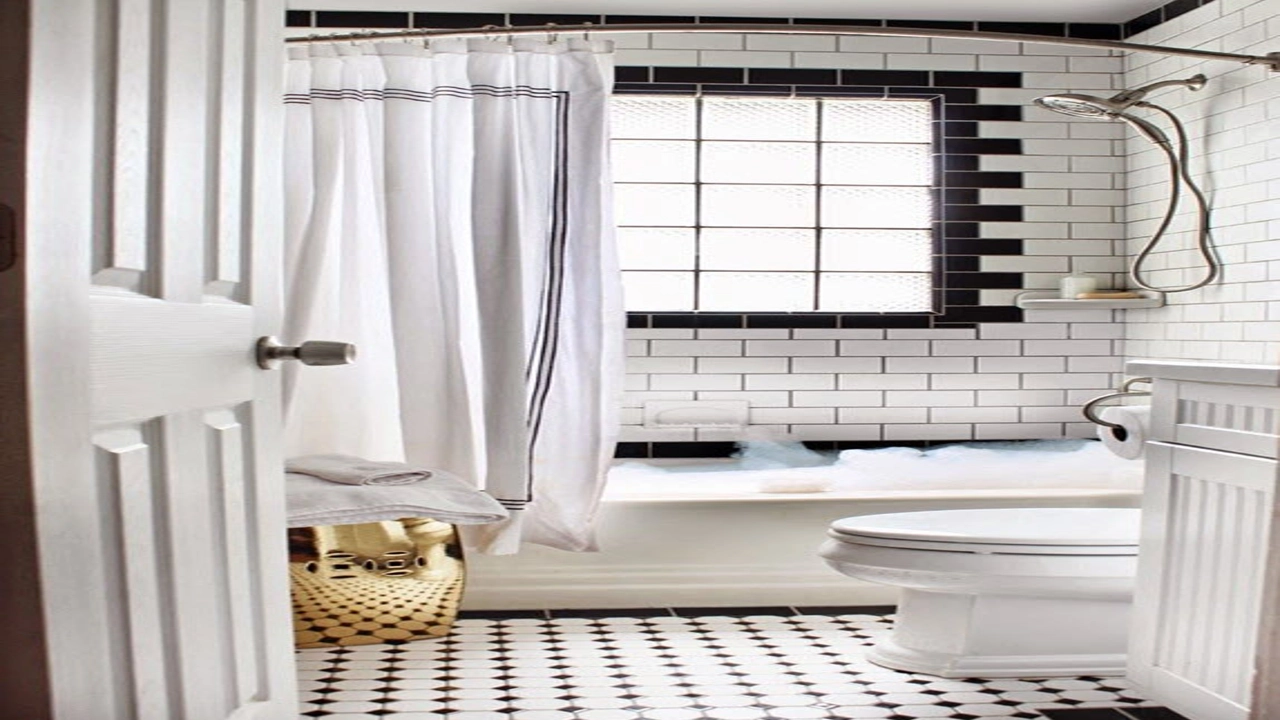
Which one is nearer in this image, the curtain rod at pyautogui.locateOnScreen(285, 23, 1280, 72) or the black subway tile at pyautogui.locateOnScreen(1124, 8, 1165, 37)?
the curtain rod at pyautogui.locateOnScreen(285, 23, 1280, 72)

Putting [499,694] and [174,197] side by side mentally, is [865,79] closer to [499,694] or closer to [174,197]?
[499,694]

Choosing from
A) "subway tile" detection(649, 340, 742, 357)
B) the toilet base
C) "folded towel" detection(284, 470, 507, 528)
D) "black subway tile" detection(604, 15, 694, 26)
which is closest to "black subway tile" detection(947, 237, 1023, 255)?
"subway tile" detection(649, 340, 742, 357)

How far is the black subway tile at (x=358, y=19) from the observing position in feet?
15.5

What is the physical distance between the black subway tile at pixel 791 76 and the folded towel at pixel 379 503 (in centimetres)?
206

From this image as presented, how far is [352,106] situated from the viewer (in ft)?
12.4

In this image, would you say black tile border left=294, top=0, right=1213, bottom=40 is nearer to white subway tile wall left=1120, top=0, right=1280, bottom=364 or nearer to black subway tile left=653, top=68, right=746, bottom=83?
white subway tile wall left=1120, top=0, right=1280, bottom=364

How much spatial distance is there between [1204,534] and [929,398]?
2215mm

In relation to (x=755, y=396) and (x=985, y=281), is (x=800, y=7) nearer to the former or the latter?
(x=985, y=281)

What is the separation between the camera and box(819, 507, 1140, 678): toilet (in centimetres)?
309

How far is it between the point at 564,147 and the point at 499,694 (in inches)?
61.6

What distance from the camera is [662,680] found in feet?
10.8

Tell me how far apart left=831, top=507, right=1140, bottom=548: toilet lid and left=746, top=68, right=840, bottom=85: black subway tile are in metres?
1.95

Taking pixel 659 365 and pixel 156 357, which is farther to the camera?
pixel 659 365

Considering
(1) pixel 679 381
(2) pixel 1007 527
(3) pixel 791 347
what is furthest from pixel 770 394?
(2) pixel 1007 527
